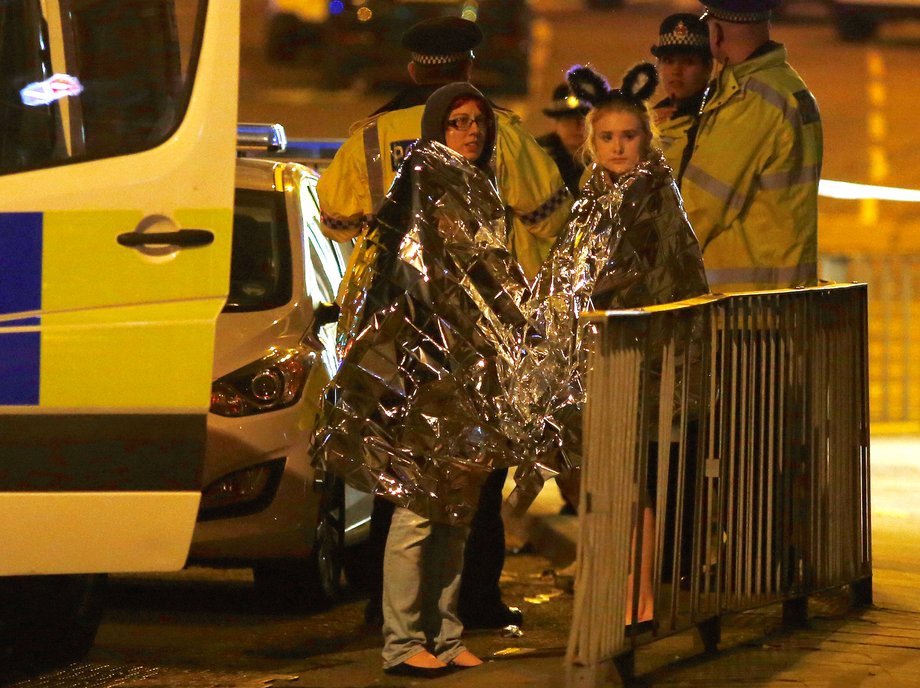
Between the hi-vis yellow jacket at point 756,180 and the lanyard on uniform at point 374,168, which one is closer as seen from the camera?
the hi-vis yellow jacket at point 756,180

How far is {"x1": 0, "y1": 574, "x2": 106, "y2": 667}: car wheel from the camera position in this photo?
5.37 m

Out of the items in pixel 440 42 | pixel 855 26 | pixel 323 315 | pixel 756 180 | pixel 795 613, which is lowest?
pixel 795 613

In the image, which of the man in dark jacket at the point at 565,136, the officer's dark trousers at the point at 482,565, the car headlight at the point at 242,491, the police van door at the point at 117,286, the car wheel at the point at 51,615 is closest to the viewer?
the police van door at the point at 117,286

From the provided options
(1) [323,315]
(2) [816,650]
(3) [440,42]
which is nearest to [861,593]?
(2) [816,650]

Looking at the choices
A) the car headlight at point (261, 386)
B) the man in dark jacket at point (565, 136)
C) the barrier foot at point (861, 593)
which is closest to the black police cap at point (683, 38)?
the man in dark jacket at point (565, 136)

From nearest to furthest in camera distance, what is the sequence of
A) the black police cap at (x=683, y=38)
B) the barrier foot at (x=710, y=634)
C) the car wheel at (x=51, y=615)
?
the barrier foot at (x=710, y=634)
the car wheel at (x=51, y=615)
the black police cap at (x=683, y=38)

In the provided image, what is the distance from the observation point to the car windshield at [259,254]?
19.7 feet

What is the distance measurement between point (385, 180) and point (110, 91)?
5.00ft

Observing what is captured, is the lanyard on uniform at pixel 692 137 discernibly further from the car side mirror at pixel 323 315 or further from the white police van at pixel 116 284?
the white police van at pixel 116 284

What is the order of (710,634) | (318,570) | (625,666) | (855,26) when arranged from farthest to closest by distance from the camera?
(855,26), (318,570), (710,634), (625,666)

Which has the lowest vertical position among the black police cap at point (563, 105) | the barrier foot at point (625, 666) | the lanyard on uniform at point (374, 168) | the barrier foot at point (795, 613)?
the barrier foot at point (625, 666)

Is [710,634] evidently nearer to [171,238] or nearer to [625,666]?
[625,666]

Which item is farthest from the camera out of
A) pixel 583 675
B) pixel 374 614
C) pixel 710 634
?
pixel 374 614

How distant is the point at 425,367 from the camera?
477 centimetres
